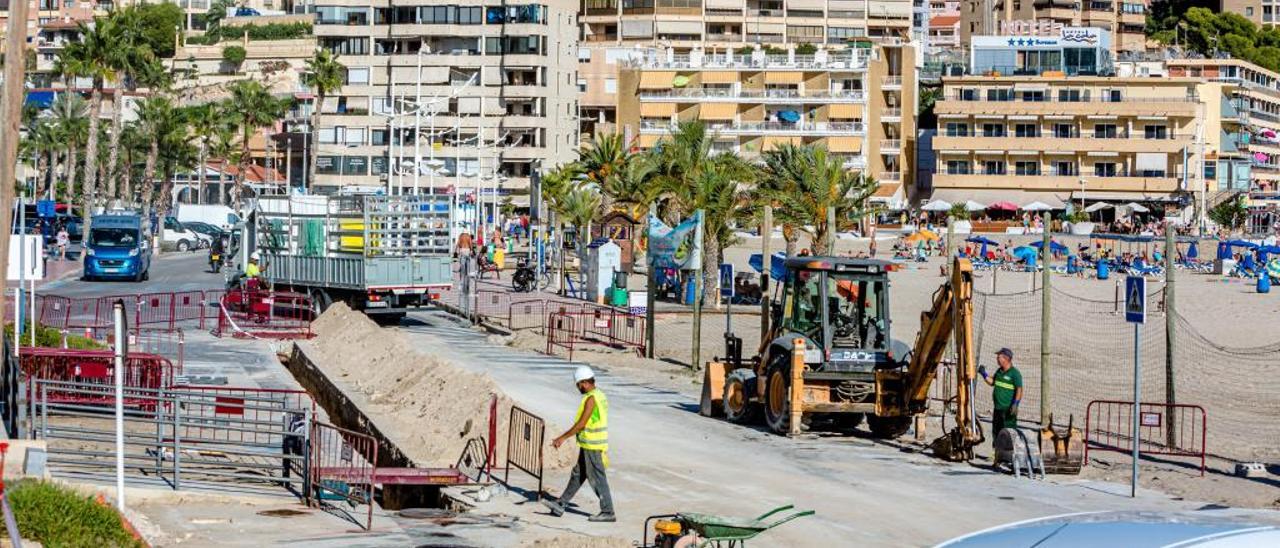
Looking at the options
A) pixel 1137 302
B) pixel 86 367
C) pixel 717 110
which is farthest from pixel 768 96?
pixel 1137 302

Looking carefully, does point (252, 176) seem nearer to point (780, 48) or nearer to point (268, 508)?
point (780, 48)

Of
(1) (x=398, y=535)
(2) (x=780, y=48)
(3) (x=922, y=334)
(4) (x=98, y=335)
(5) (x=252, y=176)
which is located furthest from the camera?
(5) (x=252, y=176)

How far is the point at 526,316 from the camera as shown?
47.2 metres

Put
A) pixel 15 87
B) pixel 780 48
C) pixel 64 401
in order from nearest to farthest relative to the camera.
Answer: pixel 15 87, pixel 64 401, pixel 780 48

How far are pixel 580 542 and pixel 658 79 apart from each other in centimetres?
9933

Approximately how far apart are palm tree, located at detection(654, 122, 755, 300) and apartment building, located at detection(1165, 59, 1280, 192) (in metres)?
70.1

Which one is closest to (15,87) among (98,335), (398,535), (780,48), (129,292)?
(398,535)

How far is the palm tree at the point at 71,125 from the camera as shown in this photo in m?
123

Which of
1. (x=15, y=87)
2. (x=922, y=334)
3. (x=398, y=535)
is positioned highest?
(x=15, y=87)

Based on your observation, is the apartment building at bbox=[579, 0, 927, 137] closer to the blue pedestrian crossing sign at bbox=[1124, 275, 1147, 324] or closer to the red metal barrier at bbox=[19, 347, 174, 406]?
the red metal barrier at bbox=[19, 347, 174, 406]

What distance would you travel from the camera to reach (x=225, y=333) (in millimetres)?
40062

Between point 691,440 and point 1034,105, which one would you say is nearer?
point 691,440

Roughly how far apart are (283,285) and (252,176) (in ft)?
333

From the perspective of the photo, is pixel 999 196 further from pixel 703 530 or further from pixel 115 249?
pixel 703 530
